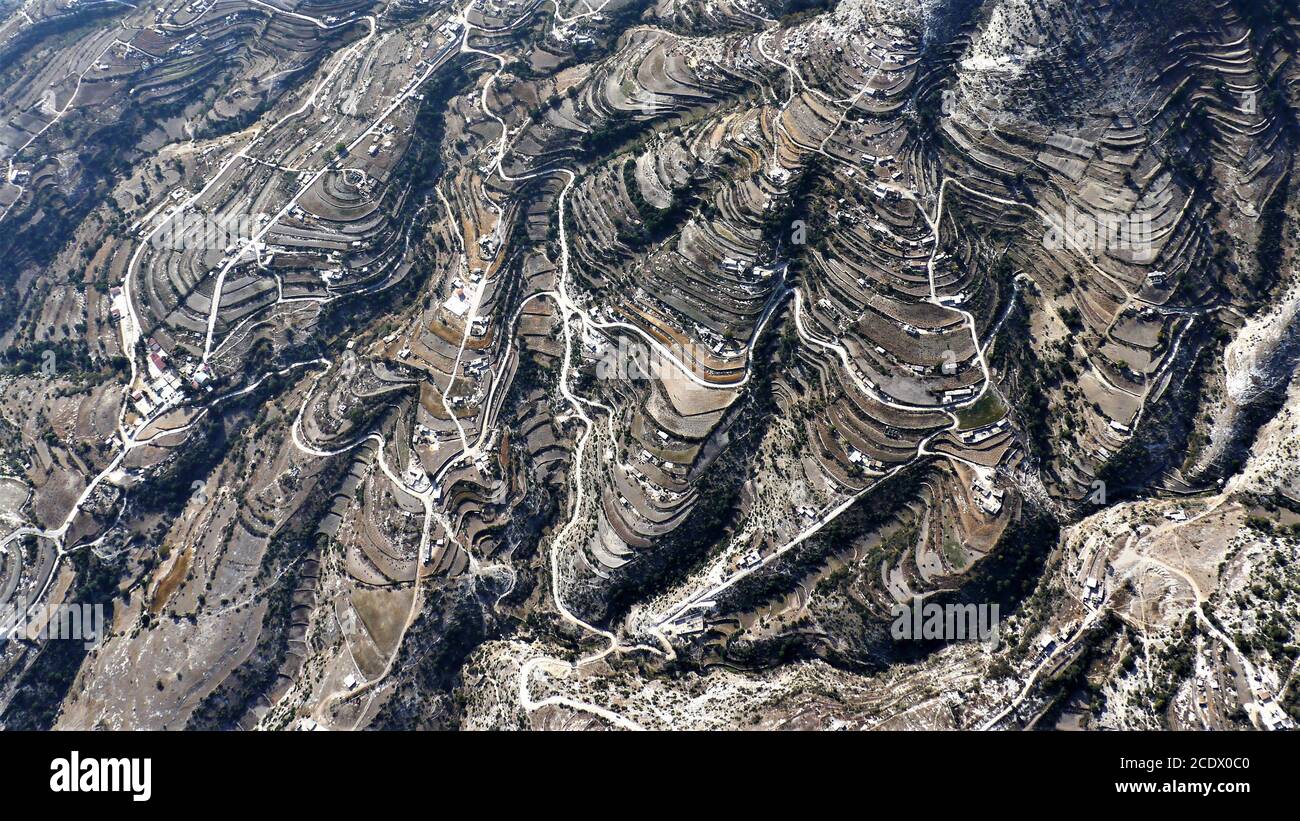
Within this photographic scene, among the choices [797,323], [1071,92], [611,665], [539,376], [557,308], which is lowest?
[611,665]

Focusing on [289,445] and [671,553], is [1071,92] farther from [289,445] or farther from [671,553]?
[289,445]

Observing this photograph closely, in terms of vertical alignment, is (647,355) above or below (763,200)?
below

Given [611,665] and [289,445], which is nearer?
[611,665]

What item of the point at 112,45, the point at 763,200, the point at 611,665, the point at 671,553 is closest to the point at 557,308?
the point at 763,200

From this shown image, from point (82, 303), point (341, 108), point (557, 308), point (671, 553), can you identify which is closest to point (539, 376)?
point (557, 308)

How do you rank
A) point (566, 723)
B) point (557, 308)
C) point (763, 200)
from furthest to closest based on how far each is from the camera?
point (557, 308) < point (763, 200) < point (566, 723)
